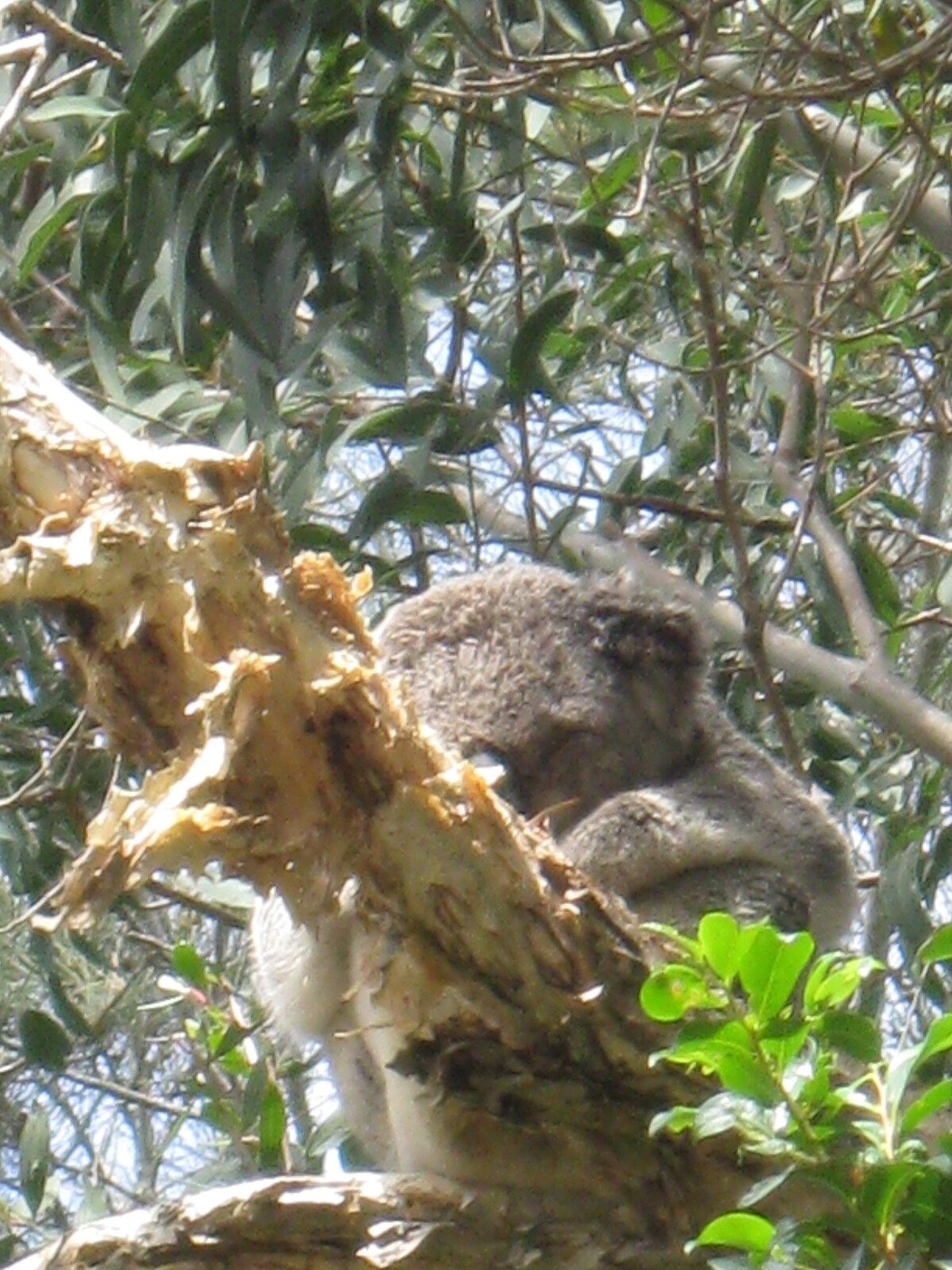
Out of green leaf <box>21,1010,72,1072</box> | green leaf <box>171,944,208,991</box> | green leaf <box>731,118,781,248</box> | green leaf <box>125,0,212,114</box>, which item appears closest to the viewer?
green leaf <box>125,0,212,114</box>

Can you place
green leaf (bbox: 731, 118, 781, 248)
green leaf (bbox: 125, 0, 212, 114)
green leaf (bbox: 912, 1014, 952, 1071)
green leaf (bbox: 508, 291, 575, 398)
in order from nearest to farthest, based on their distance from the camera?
green leaf (bbox: 912, 1014, 952, 1071), green leaf (bbox: 125, 0, 212, 114), green leaf (bbox: 731, 118, 781, 248), green leaf (bbox: 508, 291, 575, 398)

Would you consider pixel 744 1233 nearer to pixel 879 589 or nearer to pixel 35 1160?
pixel 879 589

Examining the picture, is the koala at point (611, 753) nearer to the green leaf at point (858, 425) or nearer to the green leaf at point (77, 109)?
the green leaf at point (858, 425)

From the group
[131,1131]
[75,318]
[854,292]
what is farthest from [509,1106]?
[131,1131]

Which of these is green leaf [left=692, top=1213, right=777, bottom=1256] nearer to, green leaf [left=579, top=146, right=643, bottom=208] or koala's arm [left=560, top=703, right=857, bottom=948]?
koala's arm [left=560, top=703, right=857, bottom=948]

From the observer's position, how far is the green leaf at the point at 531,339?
2508mm

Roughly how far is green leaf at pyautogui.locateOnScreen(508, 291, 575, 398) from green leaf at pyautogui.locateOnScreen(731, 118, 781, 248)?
243mm

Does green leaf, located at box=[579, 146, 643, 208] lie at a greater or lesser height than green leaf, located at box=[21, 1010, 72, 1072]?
greater

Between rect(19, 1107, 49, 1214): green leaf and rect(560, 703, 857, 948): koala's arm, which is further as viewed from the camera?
rect(19, 1107, 49, 1214): green leaf

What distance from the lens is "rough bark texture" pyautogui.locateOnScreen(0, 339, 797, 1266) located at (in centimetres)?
138

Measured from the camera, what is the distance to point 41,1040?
301cm

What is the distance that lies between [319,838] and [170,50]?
3.83ft

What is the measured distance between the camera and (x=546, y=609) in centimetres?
227

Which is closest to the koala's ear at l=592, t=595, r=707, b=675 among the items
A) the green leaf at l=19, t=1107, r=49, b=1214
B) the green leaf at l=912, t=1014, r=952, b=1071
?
the green leaf at l=912, t=1014, r=952, b=1071
